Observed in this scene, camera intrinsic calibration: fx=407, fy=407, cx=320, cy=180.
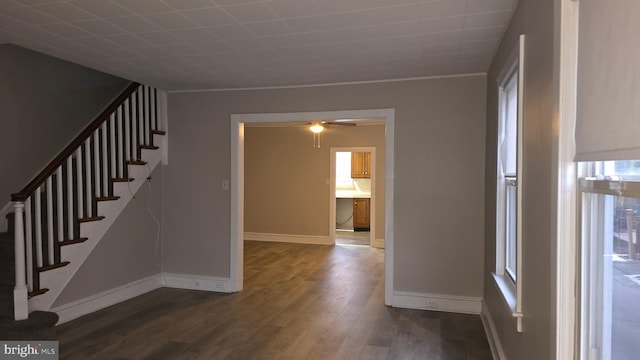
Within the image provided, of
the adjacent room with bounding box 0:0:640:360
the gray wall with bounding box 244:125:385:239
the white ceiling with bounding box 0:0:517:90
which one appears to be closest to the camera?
the adjacent room with bounding box 0:0:640:360

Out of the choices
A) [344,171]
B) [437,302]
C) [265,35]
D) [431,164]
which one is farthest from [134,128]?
[344,171]

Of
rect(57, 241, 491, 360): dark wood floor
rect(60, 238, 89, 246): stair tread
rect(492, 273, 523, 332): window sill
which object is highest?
rect(60, 238, 89, 246): stair tread

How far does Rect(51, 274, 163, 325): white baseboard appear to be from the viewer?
147 inches

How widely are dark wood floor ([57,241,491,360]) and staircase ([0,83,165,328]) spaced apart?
18.5 inches

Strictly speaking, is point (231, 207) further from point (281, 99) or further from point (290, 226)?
point (290, 226)

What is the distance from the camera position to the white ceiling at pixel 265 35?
7.96ft

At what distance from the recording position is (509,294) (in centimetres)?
258

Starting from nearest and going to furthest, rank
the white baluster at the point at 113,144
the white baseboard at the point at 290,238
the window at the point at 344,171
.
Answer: the white baluster at the point at 113,144, the white baseboard at the point at 290,238, the window at the point at 344,171

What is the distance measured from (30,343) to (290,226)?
549cm

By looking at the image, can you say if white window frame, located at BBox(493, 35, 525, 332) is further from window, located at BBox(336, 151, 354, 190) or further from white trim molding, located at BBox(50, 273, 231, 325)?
window, located at BBox(336, 151, 354, 190)

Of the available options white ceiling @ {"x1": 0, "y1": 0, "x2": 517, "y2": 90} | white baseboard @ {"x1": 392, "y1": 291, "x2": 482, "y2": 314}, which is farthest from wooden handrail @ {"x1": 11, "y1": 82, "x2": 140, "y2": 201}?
white baseboard @ {"x1": 392, "y1": 291, "x2": 482, "y2": 314}

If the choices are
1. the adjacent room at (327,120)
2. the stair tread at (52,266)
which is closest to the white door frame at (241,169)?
the adjacent room at (327,120)

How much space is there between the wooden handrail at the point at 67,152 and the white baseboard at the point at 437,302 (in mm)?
3438

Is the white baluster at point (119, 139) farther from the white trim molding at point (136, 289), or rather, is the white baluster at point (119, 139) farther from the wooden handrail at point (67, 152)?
the white trim molding at point (136, 289)
